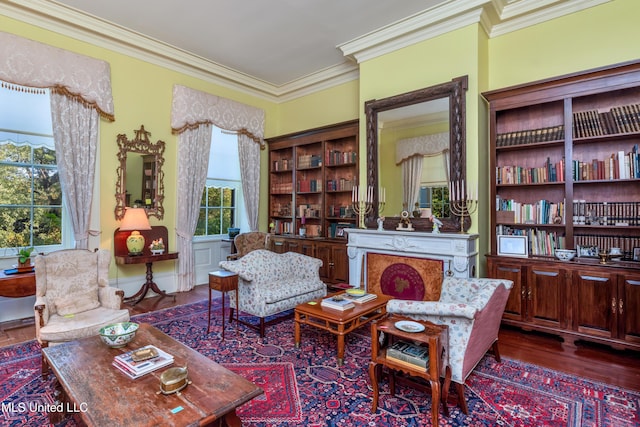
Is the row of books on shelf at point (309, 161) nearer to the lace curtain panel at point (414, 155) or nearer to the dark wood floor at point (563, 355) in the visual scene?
the lace curtain panel at point (414, 155)

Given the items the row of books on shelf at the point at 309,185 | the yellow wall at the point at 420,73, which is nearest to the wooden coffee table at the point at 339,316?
the yellow wall at the point at 420,73

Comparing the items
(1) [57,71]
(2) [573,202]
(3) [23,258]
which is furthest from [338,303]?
(1) [57,71]

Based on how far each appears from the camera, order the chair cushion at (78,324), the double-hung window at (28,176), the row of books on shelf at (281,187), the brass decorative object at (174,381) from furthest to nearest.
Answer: the row of books on shelf at (281,187)
the double-hung window at (28,176)
the chair cushion at (78,324)
the brass decorative object at (174,381)

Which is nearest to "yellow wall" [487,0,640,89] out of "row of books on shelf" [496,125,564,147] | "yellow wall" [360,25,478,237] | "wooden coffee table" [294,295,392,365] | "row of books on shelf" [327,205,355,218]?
"yellow wall" [360,25,478,237]

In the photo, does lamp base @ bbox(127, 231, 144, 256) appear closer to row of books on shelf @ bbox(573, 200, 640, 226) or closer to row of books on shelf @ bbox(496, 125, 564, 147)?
row of books on shelf @ bbox(496, 125, 564, 147)

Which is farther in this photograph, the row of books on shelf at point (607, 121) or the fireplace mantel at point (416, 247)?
the fireplace mantel at point (416, 247)

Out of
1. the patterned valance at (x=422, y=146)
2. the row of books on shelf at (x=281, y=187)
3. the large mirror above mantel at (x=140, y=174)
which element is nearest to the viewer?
the patterned valance at (x=422, y=146)

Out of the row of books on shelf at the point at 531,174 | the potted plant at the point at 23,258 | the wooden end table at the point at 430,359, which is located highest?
the row of books on shelf at the point at 531,174

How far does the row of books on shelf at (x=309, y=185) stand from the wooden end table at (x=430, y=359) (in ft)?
12.6

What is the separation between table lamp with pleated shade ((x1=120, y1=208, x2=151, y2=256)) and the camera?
4.59 metres

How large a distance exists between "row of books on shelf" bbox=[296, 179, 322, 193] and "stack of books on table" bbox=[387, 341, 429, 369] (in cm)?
397

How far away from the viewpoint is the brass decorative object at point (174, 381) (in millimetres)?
1667

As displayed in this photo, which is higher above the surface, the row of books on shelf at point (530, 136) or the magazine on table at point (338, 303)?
the row of books on shelf at point (530, 136)

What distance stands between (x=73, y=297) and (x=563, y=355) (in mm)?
4736
